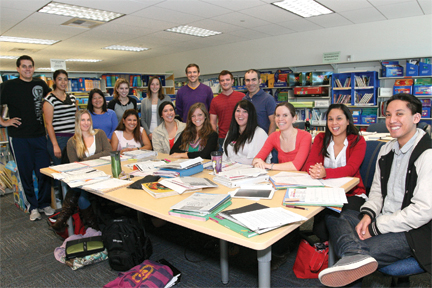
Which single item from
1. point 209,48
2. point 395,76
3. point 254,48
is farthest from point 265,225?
point 209,48

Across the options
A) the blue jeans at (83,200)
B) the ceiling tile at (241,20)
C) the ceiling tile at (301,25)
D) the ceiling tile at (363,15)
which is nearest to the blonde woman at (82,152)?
the blue jeans at (83,200)

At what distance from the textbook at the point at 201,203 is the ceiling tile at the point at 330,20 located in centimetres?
516

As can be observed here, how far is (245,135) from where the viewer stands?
8.87 feet

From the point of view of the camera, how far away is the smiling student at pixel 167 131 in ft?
10.8

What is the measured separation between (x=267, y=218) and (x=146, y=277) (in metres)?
1.05

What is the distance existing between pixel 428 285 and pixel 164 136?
267 centimetres

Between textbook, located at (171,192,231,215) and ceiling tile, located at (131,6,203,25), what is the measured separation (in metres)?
4.15

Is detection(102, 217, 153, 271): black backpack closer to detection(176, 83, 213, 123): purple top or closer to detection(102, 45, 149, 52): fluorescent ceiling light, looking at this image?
detection(176, 83, 213, 123): purple top

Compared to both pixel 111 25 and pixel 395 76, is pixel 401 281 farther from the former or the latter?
pixel 111 25

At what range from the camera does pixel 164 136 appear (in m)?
3.33

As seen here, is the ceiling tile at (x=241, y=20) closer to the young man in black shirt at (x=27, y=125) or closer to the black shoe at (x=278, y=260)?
the young man in black shirt at (x=27, y=125)

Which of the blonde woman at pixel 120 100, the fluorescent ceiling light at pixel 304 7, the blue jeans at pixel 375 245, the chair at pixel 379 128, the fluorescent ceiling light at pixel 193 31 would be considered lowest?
the blue jeans at pixel 375 245

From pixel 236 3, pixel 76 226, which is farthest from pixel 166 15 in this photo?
pixel 76 226

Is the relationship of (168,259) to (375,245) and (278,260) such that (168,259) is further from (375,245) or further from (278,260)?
(375,245)
